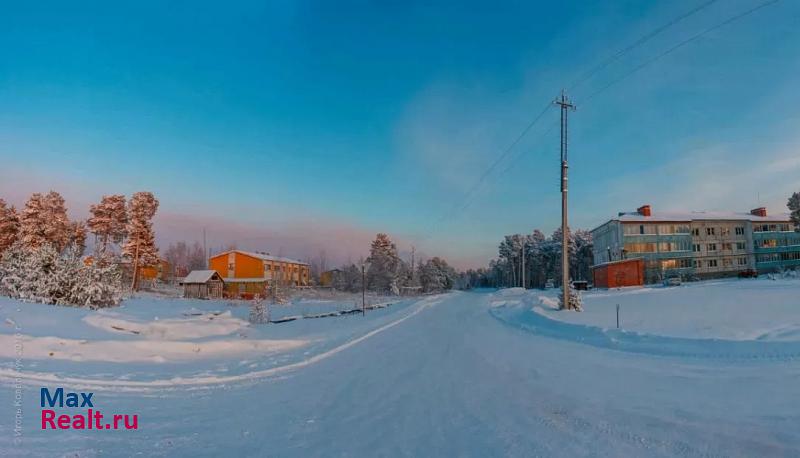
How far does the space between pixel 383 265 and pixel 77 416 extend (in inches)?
2839

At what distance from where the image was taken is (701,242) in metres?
54.9

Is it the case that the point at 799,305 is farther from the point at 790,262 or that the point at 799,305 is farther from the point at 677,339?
the point at 790,262

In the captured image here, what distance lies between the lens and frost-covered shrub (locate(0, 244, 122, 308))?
17.9 metres

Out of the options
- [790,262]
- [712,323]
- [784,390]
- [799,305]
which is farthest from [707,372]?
[790,262]

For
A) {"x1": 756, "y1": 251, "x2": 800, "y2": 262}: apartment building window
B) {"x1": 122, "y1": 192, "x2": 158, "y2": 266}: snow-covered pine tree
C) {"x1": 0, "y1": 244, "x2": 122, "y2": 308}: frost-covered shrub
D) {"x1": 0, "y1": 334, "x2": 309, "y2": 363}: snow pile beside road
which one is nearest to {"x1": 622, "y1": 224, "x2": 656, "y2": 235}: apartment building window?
{"x1": 756, "y1": 251, "x2": 800, "y2": 262}: apartment building window

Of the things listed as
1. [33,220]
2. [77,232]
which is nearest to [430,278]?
[77,232]

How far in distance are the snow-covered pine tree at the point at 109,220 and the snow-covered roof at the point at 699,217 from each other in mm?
66205

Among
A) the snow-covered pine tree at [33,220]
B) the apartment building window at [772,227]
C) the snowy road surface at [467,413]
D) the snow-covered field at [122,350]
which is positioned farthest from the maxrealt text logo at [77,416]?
the apartment building window at [772,227]

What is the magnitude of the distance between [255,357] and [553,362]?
759 centimetres

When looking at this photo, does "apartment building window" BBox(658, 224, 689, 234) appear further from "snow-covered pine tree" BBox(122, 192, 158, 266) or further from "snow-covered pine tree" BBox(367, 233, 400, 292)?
"snow-covered pine tree" BBox(122, 192, 158, 266)

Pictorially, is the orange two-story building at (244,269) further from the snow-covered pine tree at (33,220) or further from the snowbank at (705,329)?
the snowbank at (705,329)

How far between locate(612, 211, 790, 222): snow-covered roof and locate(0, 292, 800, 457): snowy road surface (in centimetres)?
5091

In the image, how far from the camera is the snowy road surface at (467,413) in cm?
408

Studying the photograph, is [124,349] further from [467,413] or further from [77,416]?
[467,413]
